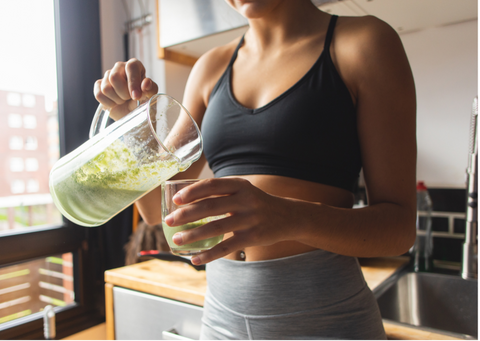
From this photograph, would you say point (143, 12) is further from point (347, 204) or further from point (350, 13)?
point (347, 204)

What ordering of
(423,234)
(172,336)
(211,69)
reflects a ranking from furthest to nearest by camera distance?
(423,234)
(172,336)
(211,69)

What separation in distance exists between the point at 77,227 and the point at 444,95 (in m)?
1.82

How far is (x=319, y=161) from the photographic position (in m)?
0.69

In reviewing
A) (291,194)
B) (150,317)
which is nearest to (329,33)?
(291,194)

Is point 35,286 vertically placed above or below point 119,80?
below

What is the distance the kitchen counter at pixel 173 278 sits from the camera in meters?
1.17

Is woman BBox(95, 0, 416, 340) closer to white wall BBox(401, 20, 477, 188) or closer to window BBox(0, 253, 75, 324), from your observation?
white wall BBox(401, 20, 477, 188)

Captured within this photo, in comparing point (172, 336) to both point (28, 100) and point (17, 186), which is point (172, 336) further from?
point (28, 100)

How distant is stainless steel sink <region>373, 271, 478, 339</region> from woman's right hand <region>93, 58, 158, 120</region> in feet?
3.29

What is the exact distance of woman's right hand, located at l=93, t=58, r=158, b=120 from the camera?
667 mm

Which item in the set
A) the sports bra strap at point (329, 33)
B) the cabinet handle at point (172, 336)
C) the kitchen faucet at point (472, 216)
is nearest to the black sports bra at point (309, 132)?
the sports bra strap at point (329, 33)

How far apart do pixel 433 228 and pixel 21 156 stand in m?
1.90

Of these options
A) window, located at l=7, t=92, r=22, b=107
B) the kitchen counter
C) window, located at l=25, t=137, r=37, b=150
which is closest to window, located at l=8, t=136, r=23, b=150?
Result: window, located at l=25, t=137, r=37, b=150

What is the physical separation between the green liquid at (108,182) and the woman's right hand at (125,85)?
0.52 feet
